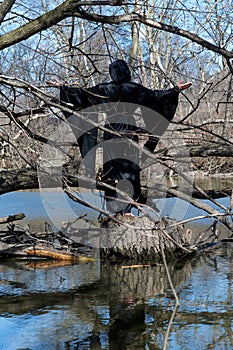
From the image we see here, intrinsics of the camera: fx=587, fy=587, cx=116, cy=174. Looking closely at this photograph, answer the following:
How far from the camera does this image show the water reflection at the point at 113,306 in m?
3.62

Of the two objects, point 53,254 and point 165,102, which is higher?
point 165,102

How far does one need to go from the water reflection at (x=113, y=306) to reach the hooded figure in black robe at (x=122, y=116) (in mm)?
1079

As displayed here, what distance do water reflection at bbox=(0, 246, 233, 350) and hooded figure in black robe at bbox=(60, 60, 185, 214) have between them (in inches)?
42.5

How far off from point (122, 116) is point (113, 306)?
7.65 ft

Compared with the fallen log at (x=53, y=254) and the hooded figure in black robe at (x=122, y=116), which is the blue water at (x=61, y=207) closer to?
the hooded figure in black robe at (x=122, y=116)

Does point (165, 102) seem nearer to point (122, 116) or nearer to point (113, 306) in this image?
point (122, 116)

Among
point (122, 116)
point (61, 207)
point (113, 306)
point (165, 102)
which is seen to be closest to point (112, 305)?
point (113, 306)

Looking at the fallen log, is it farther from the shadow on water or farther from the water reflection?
the water reflection

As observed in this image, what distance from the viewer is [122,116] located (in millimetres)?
6109

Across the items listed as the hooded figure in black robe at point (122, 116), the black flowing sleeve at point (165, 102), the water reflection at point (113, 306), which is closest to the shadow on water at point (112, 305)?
the water reflection at point (113, 306)

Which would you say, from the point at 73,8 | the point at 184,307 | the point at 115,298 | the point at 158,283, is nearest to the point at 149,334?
the point at 184,307

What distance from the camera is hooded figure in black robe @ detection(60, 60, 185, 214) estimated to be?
20.5 feet

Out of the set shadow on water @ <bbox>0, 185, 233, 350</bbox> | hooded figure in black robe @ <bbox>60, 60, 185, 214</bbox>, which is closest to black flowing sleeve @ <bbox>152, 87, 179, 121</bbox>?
hooded figure in black robe @ <bbox>60, 60, 185, 214</bbox>

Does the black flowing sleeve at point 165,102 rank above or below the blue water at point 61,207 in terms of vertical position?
above
